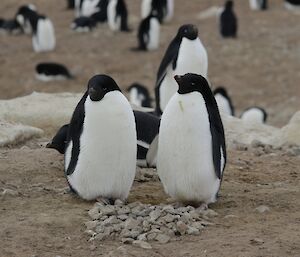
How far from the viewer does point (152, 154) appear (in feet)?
22.9

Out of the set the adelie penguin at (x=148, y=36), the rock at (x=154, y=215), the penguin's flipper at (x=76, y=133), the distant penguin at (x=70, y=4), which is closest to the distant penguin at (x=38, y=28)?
the adelie penguin at (x=148, y=36)

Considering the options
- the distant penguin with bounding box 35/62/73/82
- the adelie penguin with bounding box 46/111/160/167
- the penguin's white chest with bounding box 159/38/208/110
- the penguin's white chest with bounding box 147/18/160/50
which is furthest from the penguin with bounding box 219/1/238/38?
the adelie penguin with bounding box 46/111/160/167

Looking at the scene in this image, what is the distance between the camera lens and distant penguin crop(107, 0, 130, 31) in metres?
21.6

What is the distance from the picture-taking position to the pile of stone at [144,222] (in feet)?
17.0


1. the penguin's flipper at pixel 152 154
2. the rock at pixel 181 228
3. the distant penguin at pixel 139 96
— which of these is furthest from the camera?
the distant penguin at pixel 139 96

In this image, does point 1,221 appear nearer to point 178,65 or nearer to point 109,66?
point 178,65

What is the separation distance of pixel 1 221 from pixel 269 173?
2.83 m

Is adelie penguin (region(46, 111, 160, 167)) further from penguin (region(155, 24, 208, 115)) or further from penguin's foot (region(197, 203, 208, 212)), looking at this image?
penguin (region(155, 24, 208, 115))

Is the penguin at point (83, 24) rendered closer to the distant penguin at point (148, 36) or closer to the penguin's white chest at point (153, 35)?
the distant penguin at point (148, 36)

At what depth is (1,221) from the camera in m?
5.37

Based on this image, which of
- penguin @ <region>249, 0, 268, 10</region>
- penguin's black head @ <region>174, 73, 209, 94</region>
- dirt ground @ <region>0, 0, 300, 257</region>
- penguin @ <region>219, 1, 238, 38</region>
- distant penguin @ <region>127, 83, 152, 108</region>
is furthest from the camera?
penguin @ <region>249, 0, 268, 10</region>

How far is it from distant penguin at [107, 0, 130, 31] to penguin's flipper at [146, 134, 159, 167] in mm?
14662

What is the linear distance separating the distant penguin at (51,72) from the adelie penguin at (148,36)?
8.31 feet

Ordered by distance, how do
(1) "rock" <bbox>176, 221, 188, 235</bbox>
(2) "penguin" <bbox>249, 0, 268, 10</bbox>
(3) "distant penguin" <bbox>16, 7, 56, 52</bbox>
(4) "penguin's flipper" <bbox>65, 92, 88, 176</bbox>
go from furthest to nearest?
1. (2) "penguin" <bbox>249, 0, 268, 10</bbox>
2. (3) "distant penguin" <bbox>16, 7, 56, 52</bbox>
3. (4) "penguin's flipper" <bbox>65, 92, 88, 176</bbox>
4. (1) "rock" <bbox>176, 221, 188, 235</bbox>
